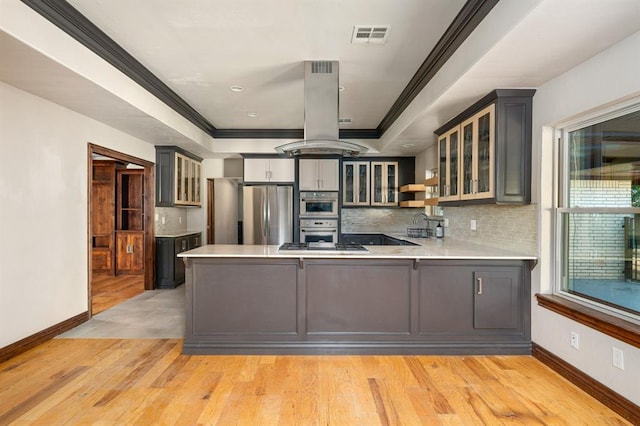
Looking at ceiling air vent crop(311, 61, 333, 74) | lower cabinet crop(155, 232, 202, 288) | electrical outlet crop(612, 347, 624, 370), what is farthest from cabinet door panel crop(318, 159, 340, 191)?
electrical outlet crop(612, 347, 624, 370)

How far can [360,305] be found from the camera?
3.08 meters

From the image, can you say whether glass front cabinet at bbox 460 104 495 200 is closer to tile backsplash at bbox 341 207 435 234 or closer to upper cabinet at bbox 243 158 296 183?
tile backsplash at bbox 341 207 435 234

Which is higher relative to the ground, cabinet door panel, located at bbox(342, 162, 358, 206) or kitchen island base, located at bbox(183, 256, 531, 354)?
cabinet door panel, located at bbox(342, 162, 358, 206)

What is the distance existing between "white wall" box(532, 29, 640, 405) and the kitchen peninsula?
0.65 feet

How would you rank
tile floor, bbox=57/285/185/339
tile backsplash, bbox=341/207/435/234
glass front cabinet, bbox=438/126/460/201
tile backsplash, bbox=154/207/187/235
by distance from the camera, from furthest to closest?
1. tile backsplash, bbox=341/207/435/234
2. tile backsplash, bbox=154/207/187/235
3. glass front cabinet, bbox=438/126/460/201
4. tile floor, bbox=57/285/185/339

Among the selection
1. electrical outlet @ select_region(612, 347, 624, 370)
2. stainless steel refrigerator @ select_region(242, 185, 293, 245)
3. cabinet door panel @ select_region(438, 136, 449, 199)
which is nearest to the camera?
electrical outlet @ select_region(612, 347, 624, 370)

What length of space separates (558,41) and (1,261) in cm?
435

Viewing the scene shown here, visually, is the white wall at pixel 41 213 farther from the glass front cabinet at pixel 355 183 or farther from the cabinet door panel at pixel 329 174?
the glass front cabinet at pixel 355 183

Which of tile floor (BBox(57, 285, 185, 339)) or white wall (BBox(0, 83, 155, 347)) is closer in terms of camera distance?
white wall (BBox(0, 83, 155, 347))

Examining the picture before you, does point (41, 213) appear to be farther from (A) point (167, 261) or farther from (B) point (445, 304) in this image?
(B) point (445, 304)

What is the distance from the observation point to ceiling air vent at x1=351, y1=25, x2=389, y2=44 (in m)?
2.71

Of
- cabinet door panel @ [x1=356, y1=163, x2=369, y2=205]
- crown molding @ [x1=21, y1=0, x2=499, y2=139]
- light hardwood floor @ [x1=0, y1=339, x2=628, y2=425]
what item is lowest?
light hardwood floor @ [x1=0, y1=339, x2=628, y2=425]

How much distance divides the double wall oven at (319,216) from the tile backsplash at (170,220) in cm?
225

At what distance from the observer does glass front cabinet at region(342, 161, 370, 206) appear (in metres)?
6.29
